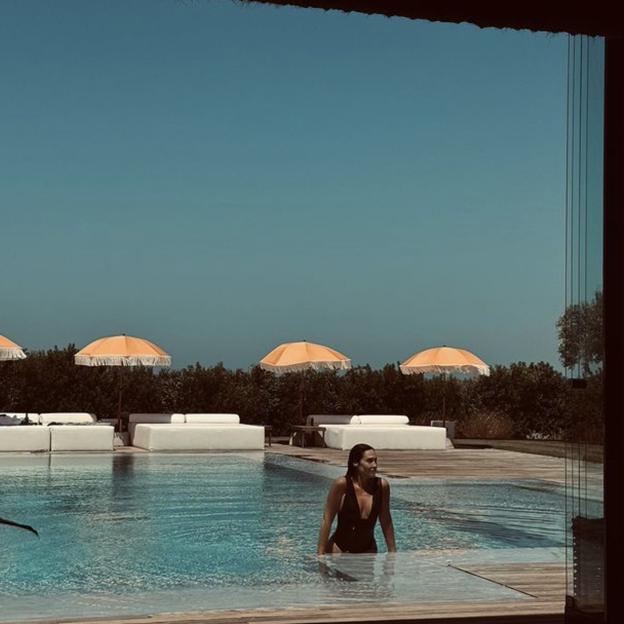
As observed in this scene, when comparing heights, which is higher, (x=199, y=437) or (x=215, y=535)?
(x=199, y=437)

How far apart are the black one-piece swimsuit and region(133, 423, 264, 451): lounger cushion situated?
11.2 meters

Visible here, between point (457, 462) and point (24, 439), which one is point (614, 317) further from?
point (24, 439)

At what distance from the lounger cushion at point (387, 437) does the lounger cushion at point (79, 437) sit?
4.17 m

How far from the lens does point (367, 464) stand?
7.49 meters

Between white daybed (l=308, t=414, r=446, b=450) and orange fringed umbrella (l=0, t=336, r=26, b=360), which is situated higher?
orange fringed umbrella (l=0, t=336, r=26, b=360)

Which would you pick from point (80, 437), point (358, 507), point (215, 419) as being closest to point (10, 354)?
point (80, 437)

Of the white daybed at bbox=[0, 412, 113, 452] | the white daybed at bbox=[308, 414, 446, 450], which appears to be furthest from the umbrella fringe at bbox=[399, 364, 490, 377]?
the white daybed at bbox=[0, 412, 113, 452]

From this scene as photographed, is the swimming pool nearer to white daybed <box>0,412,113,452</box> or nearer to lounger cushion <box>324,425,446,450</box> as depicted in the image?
white daybed <box>0,412,113,452</box>

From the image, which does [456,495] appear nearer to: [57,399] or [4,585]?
[4,585]

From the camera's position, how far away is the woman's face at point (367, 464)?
24.5 feet

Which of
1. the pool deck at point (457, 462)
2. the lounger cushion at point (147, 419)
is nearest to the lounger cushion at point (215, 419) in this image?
the lounger cushion at point (147, 419)

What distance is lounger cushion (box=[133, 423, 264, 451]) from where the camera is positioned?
1858cm

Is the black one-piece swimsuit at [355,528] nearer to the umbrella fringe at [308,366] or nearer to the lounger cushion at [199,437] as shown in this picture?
the lounger cushion at [199,437]

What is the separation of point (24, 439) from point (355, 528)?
35.6 ft
